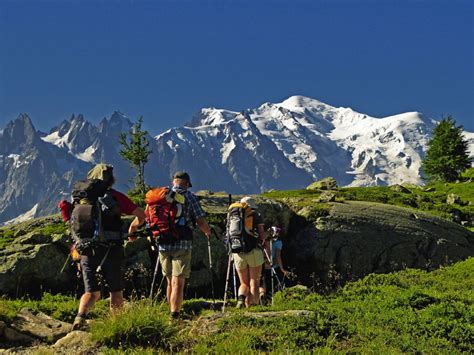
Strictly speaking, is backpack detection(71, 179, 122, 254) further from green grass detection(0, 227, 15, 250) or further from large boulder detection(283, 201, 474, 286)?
large boulder detection(283, 201, 474, 286)

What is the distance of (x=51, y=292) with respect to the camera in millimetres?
16016

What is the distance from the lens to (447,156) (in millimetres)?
70062

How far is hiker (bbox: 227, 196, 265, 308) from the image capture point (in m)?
13.2

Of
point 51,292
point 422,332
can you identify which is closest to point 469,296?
point 422,332

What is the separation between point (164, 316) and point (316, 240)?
553 inches

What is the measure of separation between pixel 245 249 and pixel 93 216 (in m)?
4.58

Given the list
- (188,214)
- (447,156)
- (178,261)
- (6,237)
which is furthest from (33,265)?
(447,156)

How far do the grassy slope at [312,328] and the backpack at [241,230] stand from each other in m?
1.78

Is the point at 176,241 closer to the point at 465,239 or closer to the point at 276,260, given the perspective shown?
the point at 276,260

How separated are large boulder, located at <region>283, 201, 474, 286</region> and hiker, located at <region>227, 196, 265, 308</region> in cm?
733

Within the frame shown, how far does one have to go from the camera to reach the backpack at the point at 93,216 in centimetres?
972

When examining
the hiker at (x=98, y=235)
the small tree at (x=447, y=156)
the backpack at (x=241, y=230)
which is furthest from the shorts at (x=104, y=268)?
the small tree at (x=447, y=156)

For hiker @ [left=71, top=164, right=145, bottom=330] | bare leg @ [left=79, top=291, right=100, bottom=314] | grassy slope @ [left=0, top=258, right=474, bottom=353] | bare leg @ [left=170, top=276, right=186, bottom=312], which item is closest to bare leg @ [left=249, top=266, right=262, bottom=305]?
grassy slope @ [left=0, top=258, right=474, bottom=353]

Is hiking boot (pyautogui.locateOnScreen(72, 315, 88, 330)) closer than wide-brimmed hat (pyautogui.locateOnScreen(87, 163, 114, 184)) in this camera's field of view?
Yes
